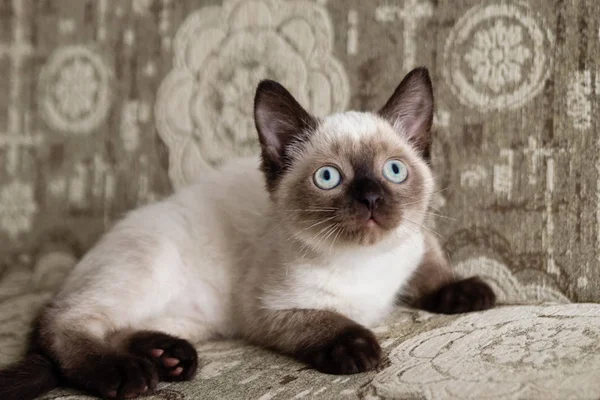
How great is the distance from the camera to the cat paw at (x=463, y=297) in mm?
1627

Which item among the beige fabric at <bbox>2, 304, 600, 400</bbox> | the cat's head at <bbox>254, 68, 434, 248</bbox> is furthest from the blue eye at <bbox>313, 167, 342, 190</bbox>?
the beige fabric at <bbox>2, 304, 600, 400</bbox>

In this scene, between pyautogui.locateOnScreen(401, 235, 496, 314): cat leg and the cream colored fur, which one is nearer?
the cream colored fur

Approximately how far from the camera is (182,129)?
85.9 inches

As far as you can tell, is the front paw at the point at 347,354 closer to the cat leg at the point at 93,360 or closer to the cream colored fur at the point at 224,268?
the cream colored fur at the point at 224,268

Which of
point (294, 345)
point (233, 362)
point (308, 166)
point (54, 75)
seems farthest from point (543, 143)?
point (54, 75)

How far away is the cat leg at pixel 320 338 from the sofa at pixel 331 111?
1.3 inches

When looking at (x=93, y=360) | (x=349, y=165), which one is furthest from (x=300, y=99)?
(x=93, y=360)

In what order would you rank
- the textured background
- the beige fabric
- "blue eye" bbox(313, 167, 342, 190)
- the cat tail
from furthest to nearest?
1. the textured background
2. "blue eye" bbox(313, 167, 342, 190)
3. the cat tail
4. the beige fabric

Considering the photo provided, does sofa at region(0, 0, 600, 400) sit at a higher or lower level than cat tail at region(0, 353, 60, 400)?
higher

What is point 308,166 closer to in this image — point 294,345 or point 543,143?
point 294,345

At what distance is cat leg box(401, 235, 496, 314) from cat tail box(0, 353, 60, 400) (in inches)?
38.7

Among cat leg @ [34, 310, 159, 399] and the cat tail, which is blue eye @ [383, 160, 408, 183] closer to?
cat leg @ [34, 310, 159, 399]

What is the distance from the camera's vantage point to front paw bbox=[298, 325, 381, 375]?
1.26 meters

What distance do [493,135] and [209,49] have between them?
1.03m
